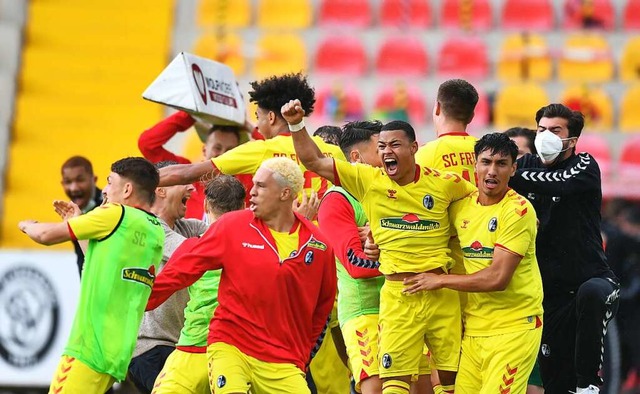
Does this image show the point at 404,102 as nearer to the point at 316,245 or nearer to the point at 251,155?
the point at 251,155

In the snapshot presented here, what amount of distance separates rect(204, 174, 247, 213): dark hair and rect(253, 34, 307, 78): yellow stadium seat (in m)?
10.8

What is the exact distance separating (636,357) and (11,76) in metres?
10.9

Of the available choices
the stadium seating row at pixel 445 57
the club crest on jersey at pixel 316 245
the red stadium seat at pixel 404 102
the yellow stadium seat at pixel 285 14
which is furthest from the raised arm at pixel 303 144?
the yellow stadium seat at pixel 285 14

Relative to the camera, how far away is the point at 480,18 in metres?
20.0

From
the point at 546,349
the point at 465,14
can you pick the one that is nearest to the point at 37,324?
the point at 546,349

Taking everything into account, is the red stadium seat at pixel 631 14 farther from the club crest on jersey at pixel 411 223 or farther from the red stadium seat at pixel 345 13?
the club crest on jersey at pixel 411 223

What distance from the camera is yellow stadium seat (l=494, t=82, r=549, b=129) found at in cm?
1839

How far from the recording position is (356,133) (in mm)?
9320

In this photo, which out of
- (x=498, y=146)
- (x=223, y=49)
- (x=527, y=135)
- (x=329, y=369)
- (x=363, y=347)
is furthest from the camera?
(x=223, y=49)

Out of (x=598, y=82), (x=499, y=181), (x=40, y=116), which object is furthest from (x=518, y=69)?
(x=499, y=181)

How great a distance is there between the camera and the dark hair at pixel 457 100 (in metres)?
8.88

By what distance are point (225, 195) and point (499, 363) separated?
87.3 inches

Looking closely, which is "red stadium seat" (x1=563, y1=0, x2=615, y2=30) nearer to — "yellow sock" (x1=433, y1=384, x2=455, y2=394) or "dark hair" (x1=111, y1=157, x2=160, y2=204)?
"yellow sock" (x1=433, y1=384, x2=455, y2=394)

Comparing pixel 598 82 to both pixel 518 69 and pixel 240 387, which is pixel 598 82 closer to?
pixel 518 69
